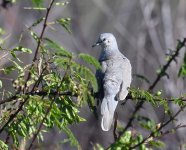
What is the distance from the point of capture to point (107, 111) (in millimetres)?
4617

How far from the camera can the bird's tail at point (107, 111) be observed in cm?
450

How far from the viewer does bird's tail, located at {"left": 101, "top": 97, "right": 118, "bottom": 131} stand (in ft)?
14.8

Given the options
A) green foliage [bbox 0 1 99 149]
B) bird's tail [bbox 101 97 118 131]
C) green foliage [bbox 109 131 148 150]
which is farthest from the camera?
bird's tail [bbox 101 97 118 131]

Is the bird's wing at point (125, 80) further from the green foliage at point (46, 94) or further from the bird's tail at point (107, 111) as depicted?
the green foliage at point (46, 94)

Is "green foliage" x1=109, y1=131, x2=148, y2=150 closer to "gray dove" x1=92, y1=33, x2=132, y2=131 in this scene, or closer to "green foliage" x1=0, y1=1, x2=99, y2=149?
"green foliage" x1=0, y1=1, x2=99, y2=149

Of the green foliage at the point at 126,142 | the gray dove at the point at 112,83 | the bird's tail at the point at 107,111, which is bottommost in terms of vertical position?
the green foliage at the point at 126,142

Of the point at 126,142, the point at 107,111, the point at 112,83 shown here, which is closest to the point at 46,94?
the point at 126,142

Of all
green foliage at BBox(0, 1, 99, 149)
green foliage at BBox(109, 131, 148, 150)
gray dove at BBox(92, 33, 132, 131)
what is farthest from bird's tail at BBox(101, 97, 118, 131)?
green foliage at BBox(0, 1, 99, 149)

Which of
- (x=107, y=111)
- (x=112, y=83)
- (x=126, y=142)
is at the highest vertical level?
(x=112, y=83)

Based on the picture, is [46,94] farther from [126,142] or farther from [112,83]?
[112,83]

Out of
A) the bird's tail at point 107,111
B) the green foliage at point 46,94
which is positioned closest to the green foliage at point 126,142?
the green foliage at point 46,94

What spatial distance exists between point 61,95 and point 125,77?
178 cm

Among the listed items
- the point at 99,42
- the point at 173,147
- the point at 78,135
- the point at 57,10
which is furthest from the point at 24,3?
the point at 99,42

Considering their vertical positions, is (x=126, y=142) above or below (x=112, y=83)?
below
